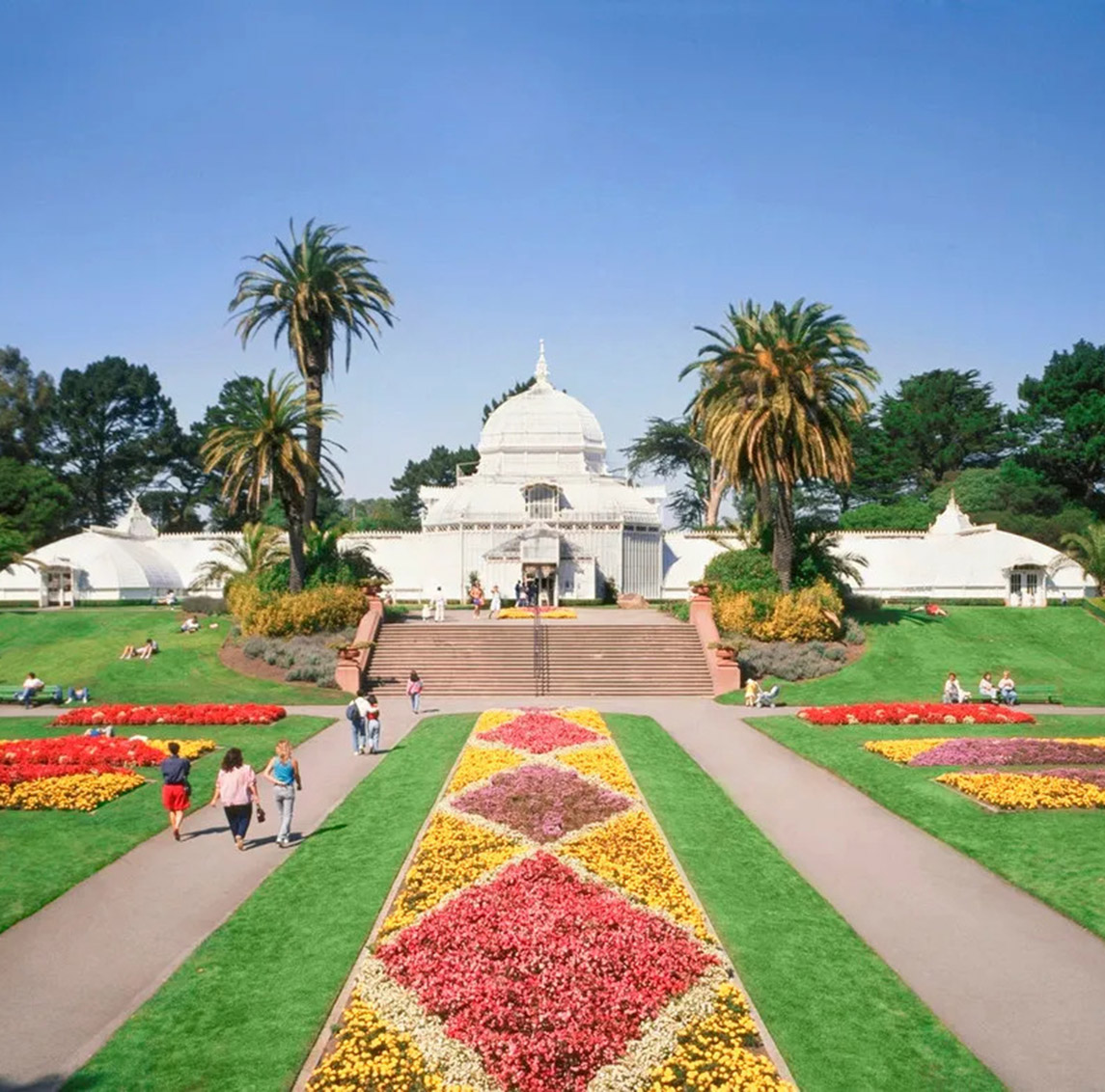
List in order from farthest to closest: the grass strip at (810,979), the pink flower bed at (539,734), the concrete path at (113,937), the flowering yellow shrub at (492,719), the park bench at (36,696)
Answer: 1. the park bench at (36,696)
2. the flowering yellow shrub at (492,719)
3. the pink flower bed at (539,734)
4. the concrete path at (113,937)
5. the grass strip at (810,979)

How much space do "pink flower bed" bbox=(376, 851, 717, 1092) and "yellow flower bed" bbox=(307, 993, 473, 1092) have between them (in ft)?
1.52

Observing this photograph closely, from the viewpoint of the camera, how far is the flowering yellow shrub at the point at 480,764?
1827 centimetres

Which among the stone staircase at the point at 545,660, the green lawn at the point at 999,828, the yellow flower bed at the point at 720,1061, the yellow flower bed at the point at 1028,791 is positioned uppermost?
the stone staircase at the point at 545,660

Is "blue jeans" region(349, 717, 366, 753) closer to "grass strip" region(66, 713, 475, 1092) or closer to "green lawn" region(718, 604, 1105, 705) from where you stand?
"grass strip" region(66, 713, 475, 1092)

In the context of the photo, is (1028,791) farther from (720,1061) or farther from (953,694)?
(953,694)

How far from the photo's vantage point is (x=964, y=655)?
117 ft

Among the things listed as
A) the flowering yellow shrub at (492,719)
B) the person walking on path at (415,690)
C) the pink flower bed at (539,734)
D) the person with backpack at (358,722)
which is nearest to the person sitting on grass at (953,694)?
the pink flower bed at (539,734)

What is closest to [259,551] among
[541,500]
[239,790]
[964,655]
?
[541,500]

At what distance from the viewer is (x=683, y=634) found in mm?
36188

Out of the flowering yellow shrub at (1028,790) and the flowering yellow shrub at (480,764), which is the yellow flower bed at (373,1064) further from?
the flowering yellow shrub at (1028,790)

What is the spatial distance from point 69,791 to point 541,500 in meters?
41.2

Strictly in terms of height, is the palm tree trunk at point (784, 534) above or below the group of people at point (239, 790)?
above

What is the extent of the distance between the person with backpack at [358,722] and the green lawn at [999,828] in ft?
34.2

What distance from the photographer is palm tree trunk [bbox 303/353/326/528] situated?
37594mm
